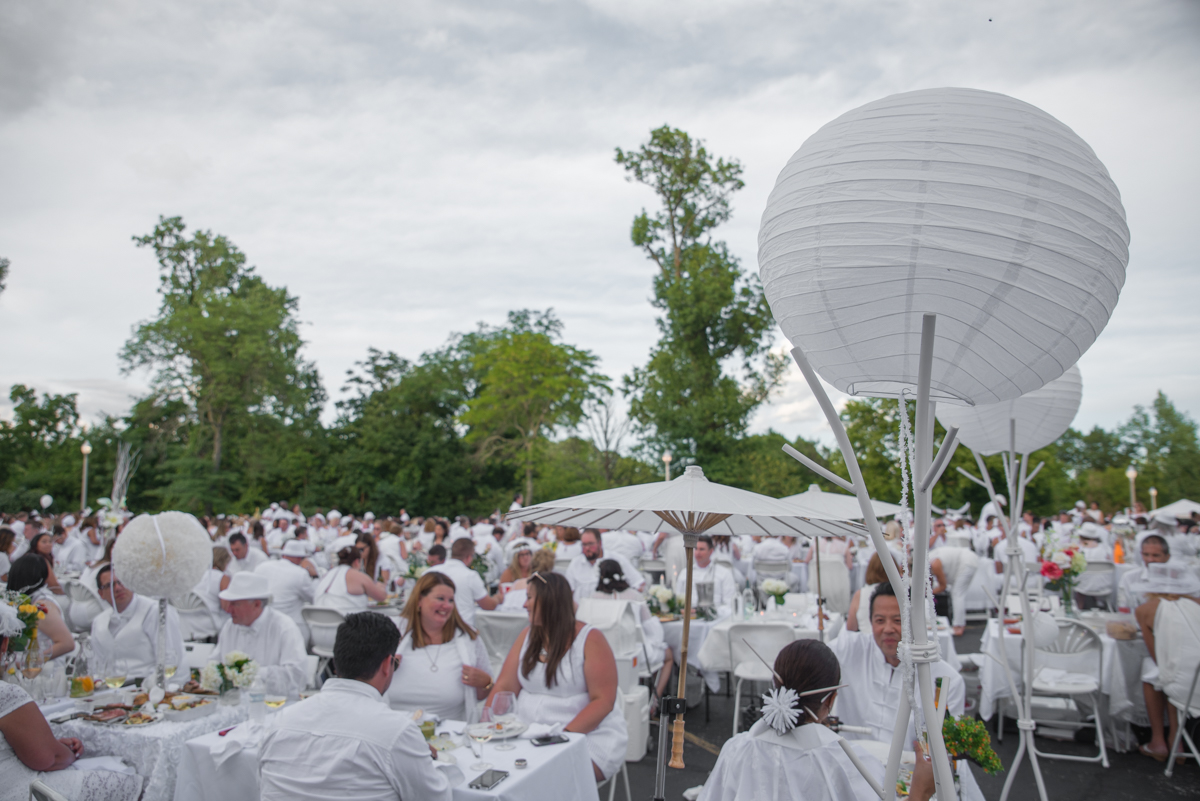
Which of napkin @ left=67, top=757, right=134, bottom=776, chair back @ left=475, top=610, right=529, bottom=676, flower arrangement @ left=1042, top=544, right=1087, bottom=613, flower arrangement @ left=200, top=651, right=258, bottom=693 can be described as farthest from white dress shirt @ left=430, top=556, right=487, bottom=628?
flower arrangement @ left=1042, top=544, right=1087, bottom=613

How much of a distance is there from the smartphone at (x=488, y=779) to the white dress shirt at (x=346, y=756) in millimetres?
234

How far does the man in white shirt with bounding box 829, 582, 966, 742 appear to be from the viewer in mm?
3588

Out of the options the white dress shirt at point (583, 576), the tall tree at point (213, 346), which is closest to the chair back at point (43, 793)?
the white dress shirt at point (583, 576)

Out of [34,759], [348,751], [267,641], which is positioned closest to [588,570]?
[267,641]

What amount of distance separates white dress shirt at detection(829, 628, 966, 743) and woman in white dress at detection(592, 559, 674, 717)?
2483mm

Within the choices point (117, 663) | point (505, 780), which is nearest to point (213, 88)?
point (117, 663)

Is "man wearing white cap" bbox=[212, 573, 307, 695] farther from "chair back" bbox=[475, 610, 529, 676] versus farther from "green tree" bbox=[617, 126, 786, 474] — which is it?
"green tree" bbox=[617, 126, 786, 474]

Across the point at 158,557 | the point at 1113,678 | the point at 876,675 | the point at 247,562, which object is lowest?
the point at 1113,678

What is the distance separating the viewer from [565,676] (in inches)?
152

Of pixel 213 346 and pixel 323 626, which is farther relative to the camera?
pixel 213 346

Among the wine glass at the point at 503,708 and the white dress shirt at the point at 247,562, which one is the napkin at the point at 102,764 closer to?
the wine glass at the point at 503,708

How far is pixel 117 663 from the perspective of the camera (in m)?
5.06

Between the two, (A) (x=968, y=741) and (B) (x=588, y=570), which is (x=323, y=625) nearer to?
(B) (x=588, y=570)

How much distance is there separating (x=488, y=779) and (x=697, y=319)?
23565 millimetres
